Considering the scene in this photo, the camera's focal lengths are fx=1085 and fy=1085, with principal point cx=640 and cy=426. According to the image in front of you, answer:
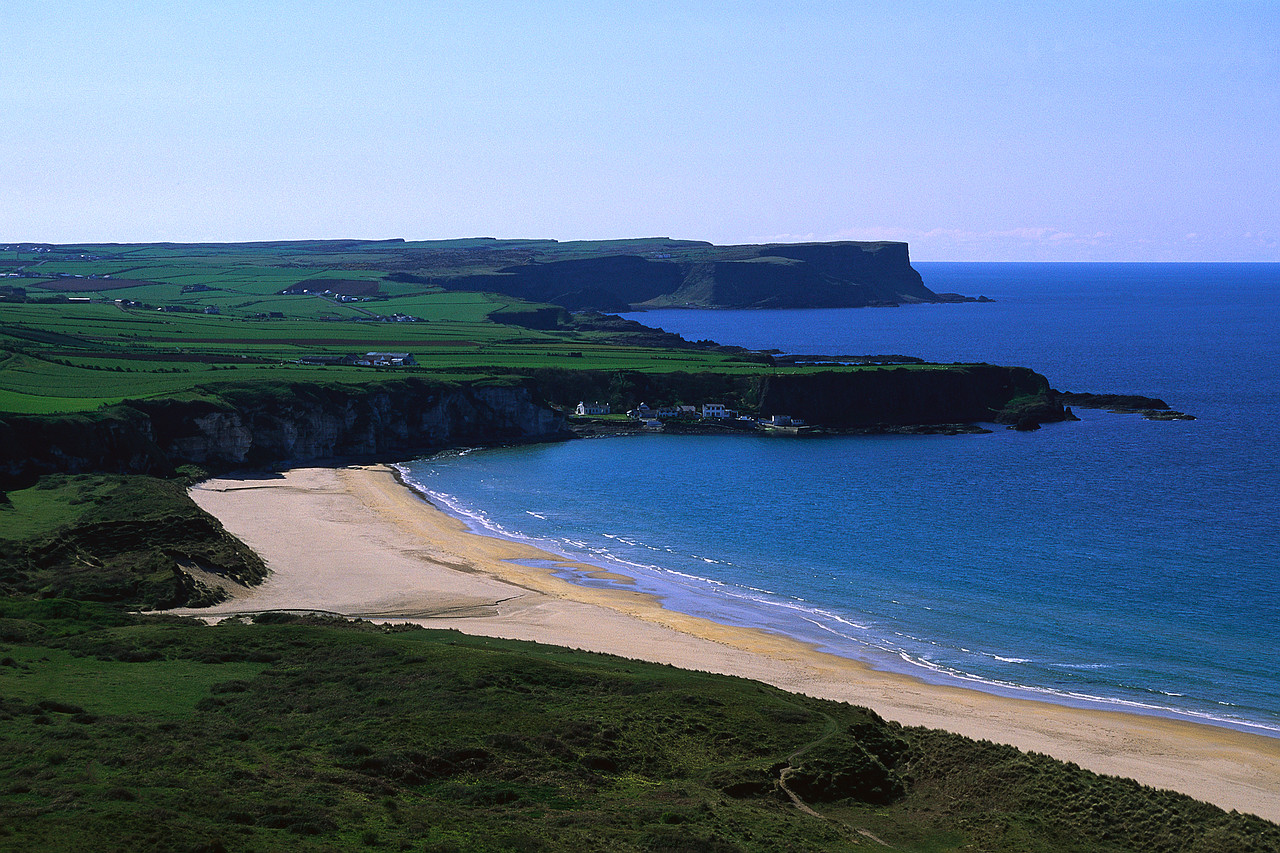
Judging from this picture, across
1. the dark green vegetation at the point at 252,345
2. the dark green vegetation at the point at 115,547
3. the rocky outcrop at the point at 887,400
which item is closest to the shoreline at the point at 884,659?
the dark green vegetation at the point at 115,547

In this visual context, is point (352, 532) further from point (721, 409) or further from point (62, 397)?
point (721, 409)

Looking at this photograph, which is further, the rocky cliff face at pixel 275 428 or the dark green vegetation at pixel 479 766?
the rocky cliff face at pixel 275 428

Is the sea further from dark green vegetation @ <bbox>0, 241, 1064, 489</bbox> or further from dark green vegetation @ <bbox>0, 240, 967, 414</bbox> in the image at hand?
dark green vegetation @ <bbox>0, 240, 967, 414</bbox>

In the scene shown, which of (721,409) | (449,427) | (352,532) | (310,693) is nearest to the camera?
(310,693)

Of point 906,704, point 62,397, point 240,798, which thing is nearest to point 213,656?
point 240,798

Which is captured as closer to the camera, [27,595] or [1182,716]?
[1182,716]

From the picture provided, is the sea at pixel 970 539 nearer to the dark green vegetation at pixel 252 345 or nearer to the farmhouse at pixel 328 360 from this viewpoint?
the dark green vegetation at pixel 252 345

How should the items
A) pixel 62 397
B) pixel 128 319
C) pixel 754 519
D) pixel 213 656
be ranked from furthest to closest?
pixel 128 319
pixel 62 397
pixel 754 519
pixel 213 656
